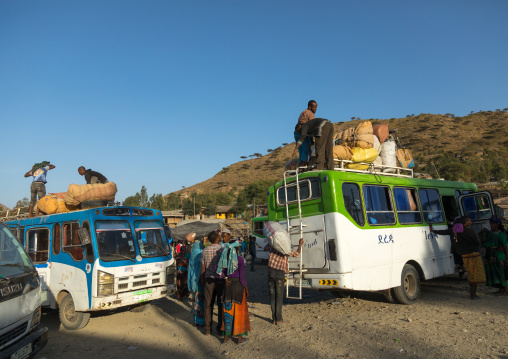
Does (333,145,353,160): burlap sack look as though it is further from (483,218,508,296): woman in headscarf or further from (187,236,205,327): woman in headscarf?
(483,218,508,296): woman in headscarf

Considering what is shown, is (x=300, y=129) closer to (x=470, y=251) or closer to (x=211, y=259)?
(x=211, y=259)

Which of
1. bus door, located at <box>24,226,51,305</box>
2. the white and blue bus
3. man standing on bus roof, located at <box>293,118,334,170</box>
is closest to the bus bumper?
the white and blue bus

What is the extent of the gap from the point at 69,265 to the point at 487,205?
10.9 metres

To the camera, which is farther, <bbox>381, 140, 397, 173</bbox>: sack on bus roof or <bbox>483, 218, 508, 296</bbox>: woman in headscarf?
<bbox>381, 140, 397, 173</bbox>: sack on bus roof

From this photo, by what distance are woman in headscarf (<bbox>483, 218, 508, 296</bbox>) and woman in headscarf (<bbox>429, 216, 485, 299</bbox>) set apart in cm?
45

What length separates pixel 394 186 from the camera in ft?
27.1

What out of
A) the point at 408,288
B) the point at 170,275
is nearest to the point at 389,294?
the point at 408,288

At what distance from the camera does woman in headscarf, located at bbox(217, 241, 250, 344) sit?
6043 millimetres

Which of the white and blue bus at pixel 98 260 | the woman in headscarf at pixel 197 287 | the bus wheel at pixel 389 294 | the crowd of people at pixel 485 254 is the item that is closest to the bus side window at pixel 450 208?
the crowd of people at pixel 485 254

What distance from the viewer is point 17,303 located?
444cm

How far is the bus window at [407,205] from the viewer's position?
27.0ft

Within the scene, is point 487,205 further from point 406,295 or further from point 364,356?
point 364,356

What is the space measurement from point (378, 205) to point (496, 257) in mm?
3330

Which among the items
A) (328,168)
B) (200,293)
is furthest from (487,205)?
(200,293)
